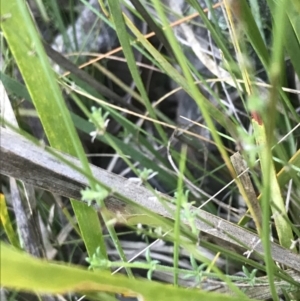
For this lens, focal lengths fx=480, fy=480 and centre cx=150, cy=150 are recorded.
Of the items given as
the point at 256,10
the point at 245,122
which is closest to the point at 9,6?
the point at 256,10

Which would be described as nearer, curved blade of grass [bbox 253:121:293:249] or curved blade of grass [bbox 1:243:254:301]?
curved blade of grass [bbox 1:243:254:301]

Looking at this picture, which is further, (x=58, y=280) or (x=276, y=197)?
(x=276, y=197)

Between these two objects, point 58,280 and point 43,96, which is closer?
point 58,280

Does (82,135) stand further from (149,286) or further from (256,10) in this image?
(149,286)

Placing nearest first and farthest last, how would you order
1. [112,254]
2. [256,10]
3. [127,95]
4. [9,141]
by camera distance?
[9,141] < [256,10] < [112,254] < [127,95]

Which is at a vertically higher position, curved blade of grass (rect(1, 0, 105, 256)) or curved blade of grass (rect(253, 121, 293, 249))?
curved blade of grass (rect(1, 0, 105, 256))

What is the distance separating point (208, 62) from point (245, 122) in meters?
0.12

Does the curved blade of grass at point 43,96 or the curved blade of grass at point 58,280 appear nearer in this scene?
the curved blade of grass at point 58,280

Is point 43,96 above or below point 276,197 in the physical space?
above

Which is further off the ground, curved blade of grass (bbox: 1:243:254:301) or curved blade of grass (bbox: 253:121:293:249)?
curved blade of grass (bbox: 1:243:254:301)

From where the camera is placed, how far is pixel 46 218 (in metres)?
0.61

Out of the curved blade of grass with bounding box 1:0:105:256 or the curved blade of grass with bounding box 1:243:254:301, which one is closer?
the curved blade of grass with bounding box 1:243:254:301

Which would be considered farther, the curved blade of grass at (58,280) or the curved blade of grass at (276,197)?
the curved blade of grass at (276,197)

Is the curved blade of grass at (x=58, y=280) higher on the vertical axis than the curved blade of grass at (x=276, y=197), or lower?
higher
